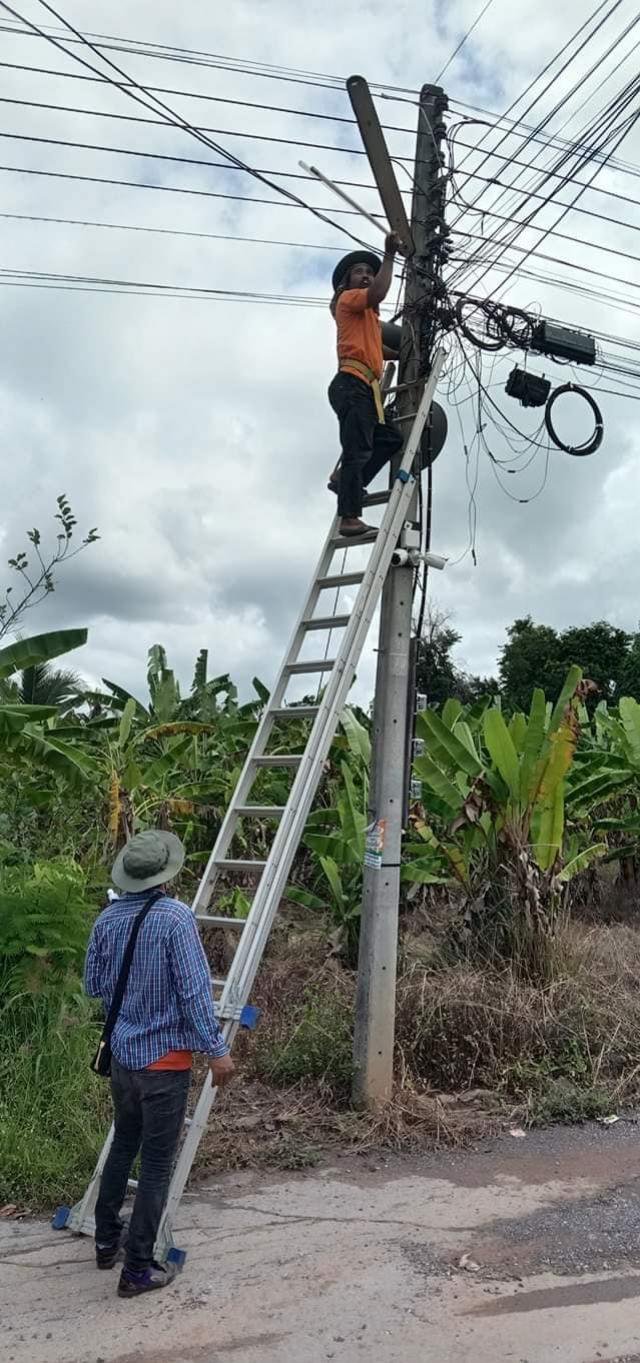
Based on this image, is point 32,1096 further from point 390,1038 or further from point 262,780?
point 262,780

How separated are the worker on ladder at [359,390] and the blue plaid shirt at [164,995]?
280cm

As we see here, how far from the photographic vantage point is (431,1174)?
5.14 meters

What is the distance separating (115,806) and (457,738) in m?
3.32

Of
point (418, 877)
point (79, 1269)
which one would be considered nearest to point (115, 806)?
point (418, 877)

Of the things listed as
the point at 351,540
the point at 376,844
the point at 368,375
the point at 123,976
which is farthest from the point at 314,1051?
the point at 368,375

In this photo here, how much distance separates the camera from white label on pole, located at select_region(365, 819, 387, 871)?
5.93 metres

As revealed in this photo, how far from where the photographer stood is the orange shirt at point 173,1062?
3934 millimetres

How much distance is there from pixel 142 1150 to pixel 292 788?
2082 mm

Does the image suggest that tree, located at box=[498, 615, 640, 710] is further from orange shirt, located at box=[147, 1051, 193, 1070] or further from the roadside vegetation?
orange shirt, located at box=[147, 1051, 193, 1070]

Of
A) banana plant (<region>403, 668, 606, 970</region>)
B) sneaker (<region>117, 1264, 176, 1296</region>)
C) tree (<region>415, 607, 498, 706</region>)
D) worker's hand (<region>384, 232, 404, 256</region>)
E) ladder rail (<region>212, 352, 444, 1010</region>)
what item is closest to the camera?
sneaker (<region>117, 1264, 176, 1296</region>)

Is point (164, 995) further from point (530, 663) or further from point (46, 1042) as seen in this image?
point (530, 663)

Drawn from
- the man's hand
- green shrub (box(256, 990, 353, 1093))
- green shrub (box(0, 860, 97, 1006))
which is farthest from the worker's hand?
green shrub (box(256, 990, 353, 1093))

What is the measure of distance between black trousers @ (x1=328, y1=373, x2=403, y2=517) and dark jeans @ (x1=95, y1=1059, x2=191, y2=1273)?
3.34m

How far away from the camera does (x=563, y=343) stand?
7.32 meters
